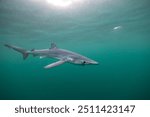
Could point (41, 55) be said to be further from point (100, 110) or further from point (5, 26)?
point (5, 26)

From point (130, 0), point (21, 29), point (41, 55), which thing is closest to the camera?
point (41, 55)

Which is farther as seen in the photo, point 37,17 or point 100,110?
point 37,17

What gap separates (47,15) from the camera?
15891mm

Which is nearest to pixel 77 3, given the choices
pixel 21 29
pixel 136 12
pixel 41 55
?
pixel 41 55

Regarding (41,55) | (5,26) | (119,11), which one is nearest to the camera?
(41,55)

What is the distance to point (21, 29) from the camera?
66.0 feet

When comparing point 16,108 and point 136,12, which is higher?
point 136,12

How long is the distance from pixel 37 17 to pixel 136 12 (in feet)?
28.9

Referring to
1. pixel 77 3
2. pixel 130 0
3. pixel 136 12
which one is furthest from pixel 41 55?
pixel 136 12

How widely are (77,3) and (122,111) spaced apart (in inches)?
373

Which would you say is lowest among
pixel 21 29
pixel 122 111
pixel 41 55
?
pixel 122 111

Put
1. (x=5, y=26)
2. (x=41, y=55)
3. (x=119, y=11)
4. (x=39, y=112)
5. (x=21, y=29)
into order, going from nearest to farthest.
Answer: (x=39, y=112) < (x=41, y=55) < (x=119, y=11) < (x=5, y=26) < (x=21, y=29)

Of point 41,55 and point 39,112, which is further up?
point 41,55

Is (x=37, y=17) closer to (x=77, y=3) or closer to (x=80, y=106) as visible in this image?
(x=77, y=3)
